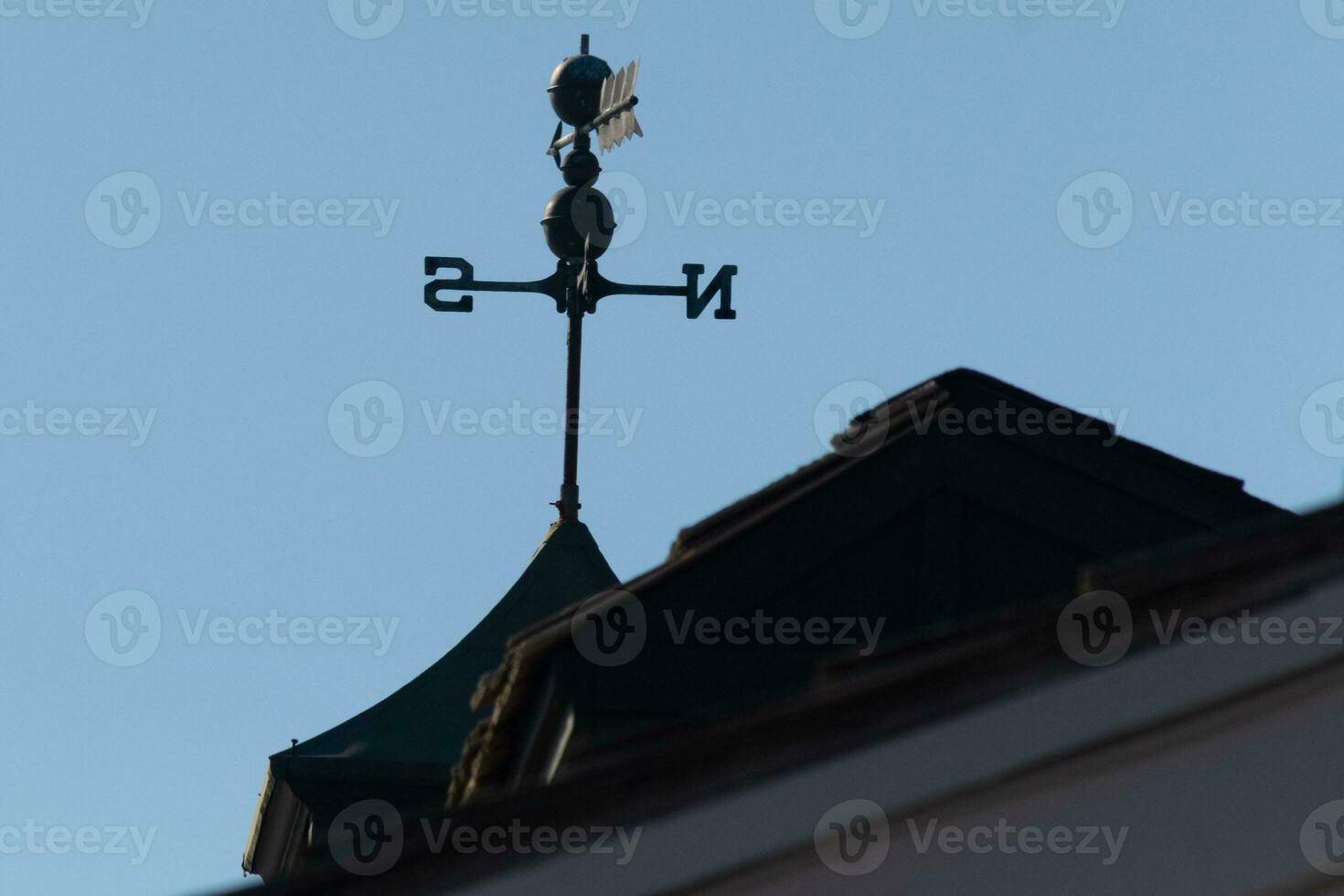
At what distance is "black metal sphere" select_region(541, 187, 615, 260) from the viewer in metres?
12.0

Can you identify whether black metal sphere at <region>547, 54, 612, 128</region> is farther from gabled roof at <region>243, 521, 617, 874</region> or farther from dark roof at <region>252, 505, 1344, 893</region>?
dark roof at <region>252, 505, 1344, 893</region>

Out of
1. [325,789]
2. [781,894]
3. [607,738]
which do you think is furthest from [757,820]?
[325,789]

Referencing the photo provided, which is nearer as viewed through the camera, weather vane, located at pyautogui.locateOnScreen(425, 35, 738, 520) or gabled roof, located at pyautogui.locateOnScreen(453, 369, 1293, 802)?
gabled roof, located at pyautogui.locateOnScreen(453, 369, 1293, 802)

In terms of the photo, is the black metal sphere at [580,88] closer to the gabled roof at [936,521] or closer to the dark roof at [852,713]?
the gabled roof at [936,521]

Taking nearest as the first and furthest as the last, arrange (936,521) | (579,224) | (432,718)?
(936,521) → (432,718) → (579,224)

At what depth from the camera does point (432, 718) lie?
11133 millimetres

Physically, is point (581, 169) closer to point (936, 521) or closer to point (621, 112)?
point (621, 112)

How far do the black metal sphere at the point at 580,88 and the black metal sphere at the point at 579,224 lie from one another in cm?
42

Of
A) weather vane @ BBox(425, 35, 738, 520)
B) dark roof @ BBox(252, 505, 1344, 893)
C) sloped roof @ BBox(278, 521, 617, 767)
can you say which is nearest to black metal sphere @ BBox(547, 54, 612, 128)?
weather vane @ BBox(425, 35, 738, 520)

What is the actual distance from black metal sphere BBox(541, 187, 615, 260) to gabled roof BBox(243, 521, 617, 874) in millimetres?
1394

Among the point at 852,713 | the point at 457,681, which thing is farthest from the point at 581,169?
the point at 852,713

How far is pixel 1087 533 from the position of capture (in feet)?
26.1

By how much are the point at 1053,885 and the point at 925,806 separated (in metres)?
0.32

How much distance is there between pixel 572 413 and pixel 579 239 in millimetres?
1214
